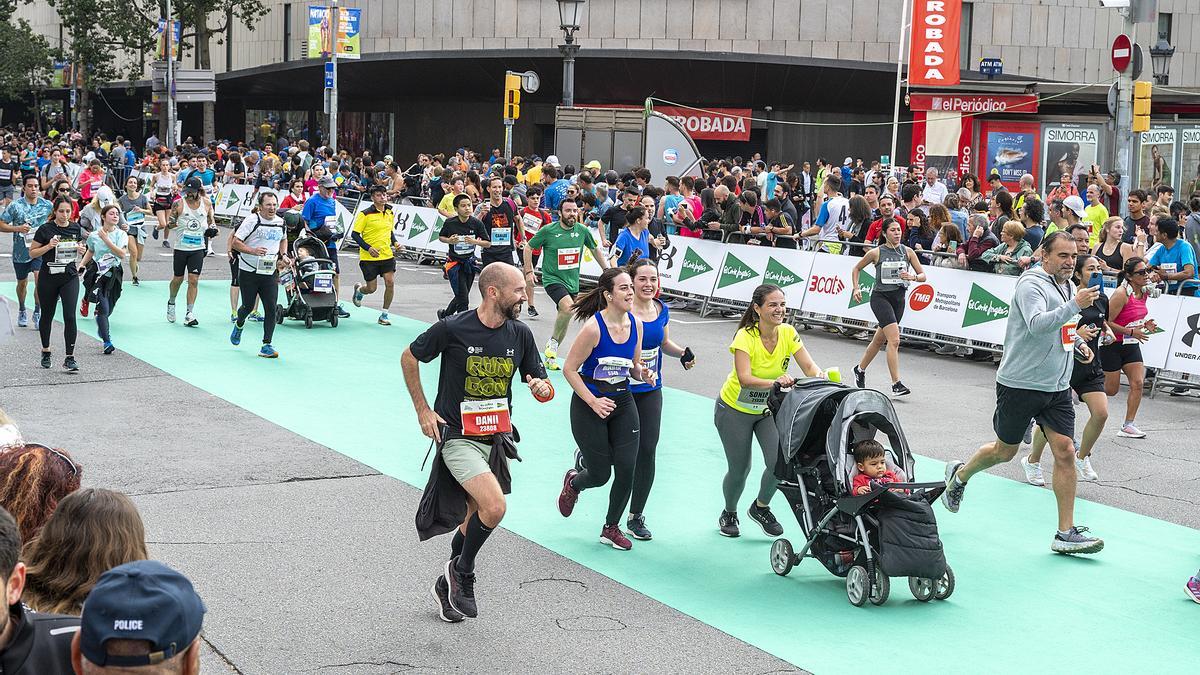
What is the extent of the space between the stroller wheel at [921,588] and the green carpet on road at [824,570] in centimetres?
5

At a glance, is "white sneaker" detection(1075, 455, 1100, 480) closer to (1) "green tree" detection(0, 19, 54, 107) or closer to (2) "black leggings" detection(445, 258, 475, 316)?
(2) "black leggings" detection(445, 258, 475, 316)

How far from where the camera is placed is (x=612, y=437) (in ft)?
27.4

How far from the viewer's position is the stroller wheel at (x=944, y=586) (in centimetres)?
765

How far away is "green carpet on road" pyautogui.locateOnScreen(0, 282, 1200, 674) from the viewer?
23.1 feet

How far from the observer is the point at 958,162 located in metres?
31.5

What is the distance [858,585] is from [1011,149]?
81.5ft

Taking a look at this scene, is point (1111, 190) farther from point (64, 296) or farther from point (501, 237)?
point (64, 296)

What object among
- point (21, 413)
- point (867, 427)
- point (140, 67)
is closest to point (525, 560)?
point (867, 427)

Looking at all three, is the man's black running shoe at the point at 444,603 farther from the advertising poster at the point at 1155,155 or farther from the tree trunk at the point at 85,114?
the tree trunk at the point at 85,114

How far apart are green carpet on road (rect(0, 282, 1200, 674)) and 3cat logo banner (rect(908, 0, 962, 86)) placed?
1991 cm

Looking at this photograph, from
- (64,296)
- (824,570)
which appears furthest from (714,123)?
(824,570)

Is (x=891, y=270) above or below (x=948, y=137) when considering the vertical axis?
below

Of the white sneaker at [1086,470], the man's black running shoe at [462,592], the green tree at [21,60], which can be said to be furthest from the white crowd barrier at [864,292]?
the green tree at [21,60]

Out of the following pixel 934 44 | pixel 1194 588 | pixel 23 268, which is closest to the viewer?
pixel 1194 588
